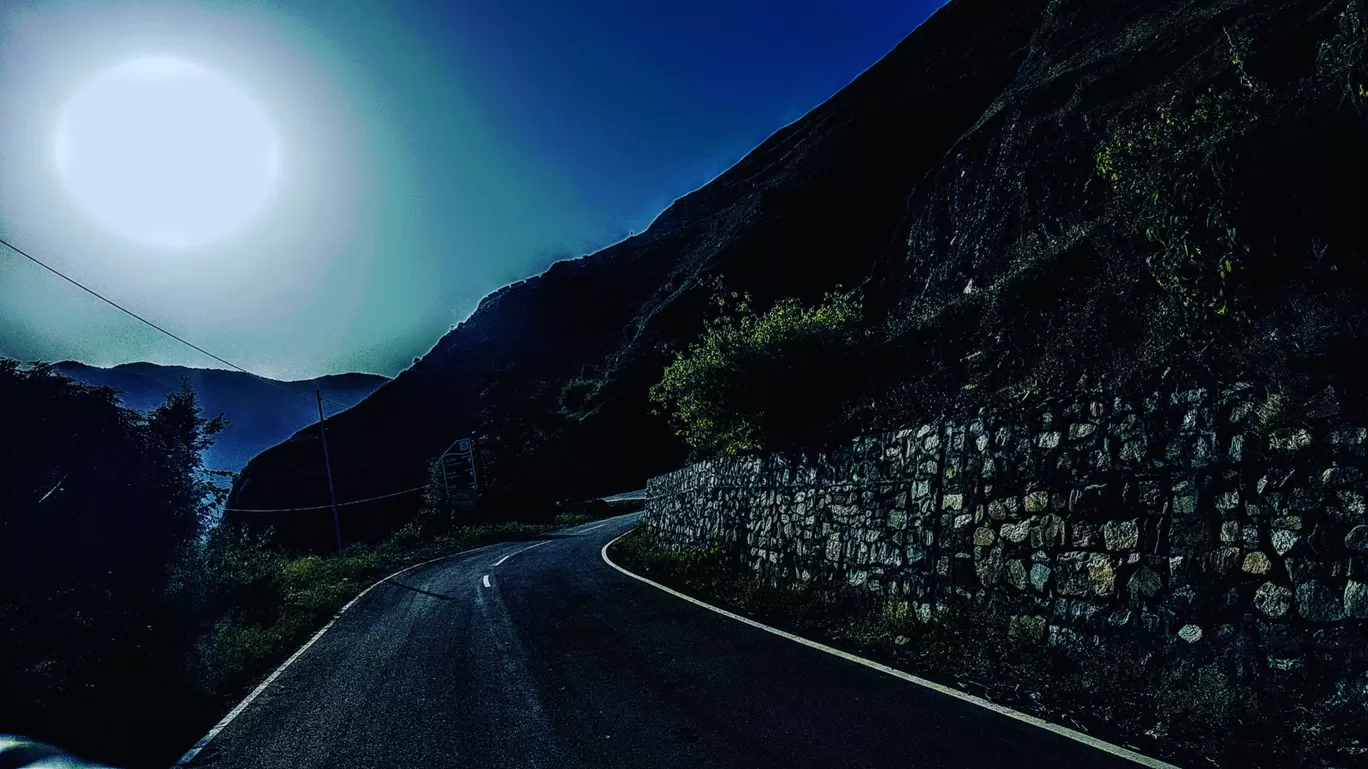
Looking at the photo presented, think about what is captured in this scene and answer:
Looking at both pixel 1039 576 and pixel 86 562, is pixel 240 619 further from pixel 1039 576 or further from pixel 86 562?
pixel 1039 576

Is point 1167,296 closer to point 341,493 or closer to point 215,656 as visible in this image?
point 215,656

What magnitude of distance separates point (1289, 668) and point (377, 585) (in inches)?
785

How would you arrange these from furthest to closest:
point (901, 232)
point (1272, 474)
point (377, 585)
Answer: point (901, 232), point (377, 585), point (1272, 474)

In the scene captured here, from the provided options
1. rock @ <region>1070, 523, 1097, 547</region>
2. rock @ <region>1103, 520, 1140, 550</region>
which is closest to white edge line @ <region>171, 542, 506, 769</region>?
rock @ <region>1070, 523, 1097, 547</region>

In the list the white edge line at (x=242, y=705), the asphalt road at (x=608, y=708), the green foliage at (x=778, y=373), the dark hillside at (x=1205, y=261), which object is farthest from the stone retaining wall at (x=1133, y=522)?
the white edge line at (x=242, y=705)

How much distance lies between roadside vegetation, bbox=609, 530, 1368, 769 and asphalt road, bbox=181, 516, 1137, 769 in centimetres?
53

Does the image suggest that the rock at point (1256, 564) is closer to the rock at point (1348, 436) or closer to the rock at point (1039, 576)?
the rock at point (1348, 436)

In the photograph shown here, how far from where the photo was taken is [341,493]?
8350 centimetres

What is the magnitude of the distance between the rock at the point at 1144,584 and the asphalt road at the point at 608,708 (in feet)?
5.76

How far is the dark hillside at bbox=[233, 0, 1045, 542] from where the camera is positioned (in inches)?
2211

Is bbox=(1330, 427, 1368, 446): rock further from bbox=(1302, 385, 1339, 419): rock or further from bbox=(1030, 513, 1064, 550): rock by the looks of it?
bbox=(1030, 513, 1064, 550): rock

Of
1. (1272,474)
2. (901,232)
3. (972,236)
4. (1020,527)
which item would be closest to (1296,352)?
(1272,474)

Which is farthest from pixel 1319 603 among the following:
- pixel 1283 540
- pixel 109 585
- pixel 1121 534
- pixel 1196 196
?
pixel 109 585

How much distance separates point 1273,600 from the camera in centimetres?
472
